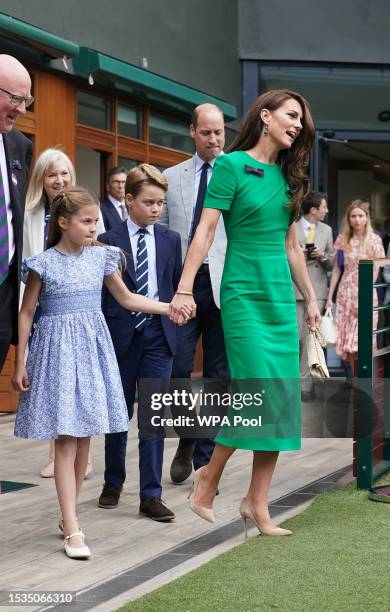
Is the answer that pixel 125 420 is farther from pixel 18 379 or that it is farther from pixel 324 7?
pixel 324 7

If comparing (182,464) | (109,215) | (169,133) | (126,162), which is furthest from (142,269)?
(169,133)

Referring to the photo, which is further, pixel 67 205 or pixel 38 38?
pixel 38 38

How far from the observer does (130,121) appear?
454 inches

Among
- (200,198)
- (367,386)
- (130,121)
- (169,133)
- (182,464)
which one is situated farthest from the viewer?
(169,133)

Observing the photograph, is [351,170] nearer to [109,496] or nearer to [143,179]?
[143,179]

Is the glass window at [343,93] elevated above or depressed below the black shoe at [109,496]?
above

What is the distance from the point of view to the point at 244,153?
5250mm

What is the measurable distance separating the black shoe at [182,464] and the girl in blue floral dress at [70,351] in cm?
149

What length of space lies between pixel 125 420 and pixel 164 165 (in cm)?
737

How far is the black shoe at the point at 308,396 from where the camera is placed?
11440 millimetres

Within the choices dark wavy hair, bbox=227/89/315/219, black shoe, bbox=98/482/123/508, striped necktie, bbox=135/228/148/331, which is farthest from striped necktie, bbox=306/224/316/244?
dark wavy hair, bbox=227/89/315/219

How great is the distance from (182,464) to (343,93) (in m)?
9.09

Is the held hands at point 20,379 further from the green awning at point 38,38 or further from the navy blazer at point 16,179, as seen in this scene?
the green awning at point 38,38

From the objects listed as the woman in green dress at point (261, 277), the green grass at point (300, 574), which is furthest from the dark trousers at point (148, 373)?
the green grass at point (300, 574)
